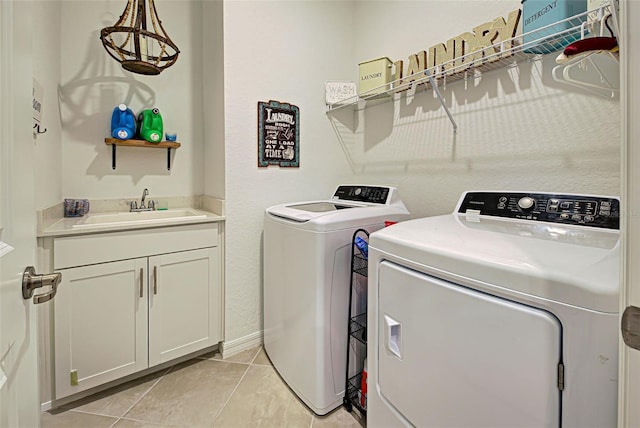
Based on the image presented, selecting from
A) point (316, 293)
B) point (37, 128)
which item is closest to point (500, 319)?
point (316, 293)

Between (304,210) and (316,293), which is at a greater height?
(304,210)

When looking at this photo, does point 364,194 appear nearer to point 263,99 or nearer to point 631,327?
point 263,99

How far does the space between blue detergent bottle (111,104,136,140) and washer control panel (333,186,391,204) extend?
1465 mm

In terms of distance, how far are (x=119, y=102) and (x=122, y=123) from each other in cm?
21

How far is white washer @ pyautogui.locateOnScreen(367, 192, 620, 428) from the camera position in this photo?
0.66m

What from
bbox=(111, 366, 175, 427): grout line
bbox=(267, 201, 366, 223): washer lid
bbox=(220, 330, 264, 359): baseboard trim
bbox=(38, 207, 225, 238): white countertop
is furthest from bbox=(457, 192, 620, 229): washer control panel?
bbox=(111, 366, 175, 427): grout line

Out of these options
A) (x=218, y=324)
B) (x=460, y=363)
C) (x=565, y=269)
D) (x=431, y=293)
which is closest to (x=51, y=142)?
(x=218, y=324)

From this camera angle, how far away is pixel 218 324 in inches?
82.0

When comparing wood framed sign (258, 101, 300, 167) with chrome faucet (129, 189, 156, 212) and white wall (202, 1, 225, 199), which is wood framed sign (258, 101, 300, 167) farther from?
chrome faucet (129, 189, 156, 212)

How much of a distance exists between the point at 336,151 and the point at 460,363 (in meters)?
1.95

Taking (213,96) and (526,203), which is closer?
(526,203)

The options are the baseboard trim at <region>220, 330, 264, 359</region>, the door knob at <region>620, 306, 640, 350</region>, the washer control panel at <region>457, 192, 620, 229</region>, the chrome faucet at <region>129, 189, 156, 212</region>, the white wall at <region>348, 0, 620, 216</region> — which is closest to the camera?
the door knob at <region>620, 306, 640, 350</region>

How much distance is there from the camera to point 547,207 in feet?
3.98

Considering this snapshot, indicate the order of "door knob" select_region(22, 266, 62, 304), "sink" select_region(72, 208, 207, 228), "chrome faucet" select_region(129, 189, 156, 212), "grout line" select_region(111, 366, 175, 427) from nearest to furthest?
1. "door knob" select_region(22, 266, 62, 304)
2. "grout line" select_region(111, 366, 175, 427)
3. "sink" select_region(72, 208, 207, 228)
4. "chrome faucet" select_region(129, 189, 156, 212)
